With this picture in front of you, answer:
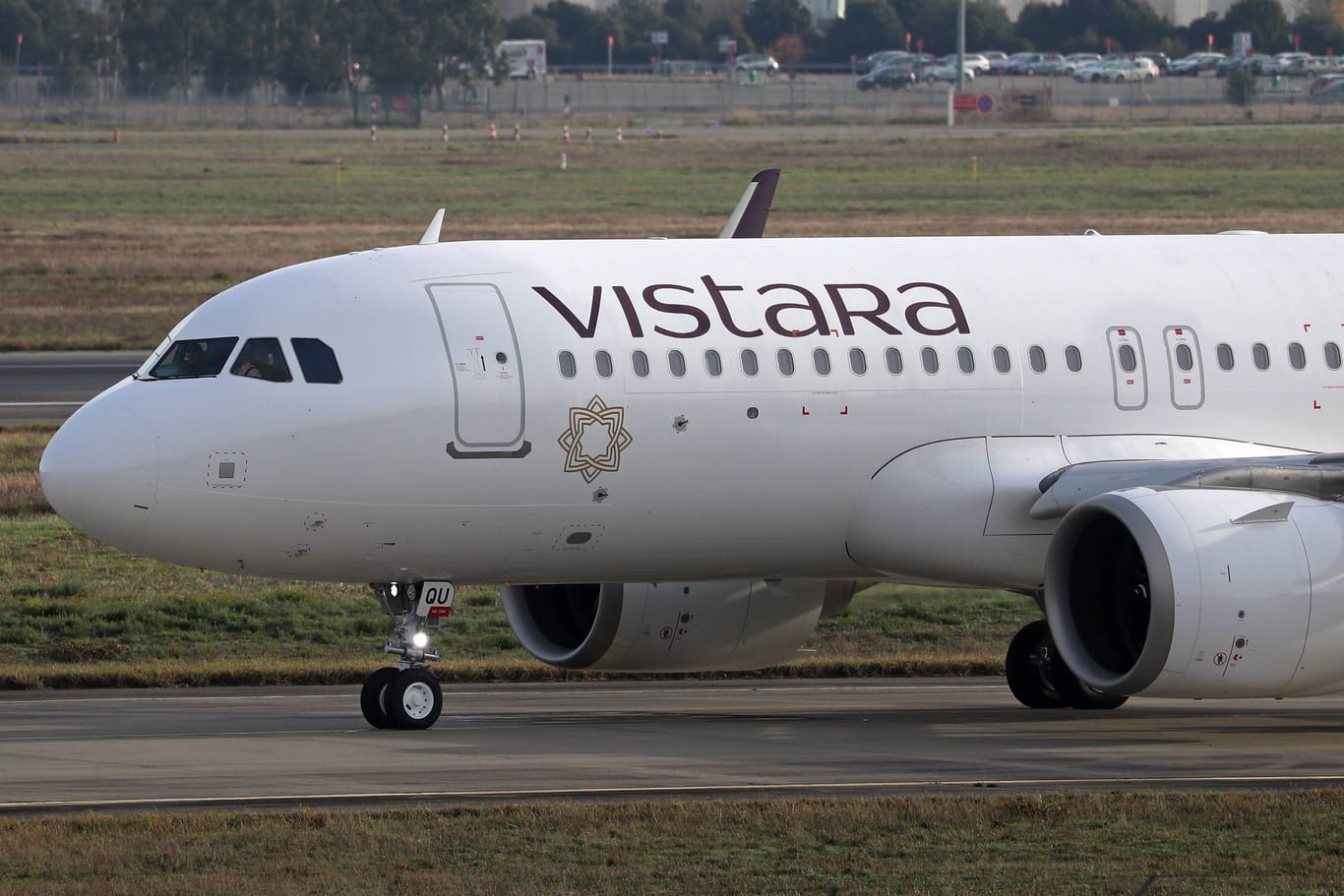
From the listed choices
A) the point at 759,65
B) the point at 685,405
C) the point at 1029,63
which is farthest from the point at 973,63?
the point at 685,405

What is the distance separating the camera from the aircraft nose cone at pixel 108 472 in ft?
68.1

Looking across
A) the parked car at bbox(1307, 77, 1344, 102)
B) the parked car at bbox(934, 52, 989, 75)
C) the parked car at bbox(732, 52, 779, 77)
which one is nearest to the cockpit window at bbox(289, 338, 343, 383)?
the parked car at bbox(1307, 77, 1344, 102)

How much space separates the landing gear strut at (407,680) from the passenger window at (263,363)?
2332 mm

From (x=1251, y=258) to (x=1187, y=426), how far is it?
7.33 ft

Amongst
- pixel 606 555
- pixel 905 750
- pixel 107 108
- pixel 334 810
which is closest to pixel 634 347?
pixel 606 555

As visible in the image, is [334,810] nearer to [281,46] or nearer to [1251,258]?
[1251,258]

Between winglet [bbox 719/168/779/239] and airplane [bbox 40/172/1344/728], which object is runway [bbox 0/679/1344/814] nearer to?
airplane [bbox 40/172/1344/728]

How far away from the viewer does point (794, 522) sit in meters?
22.8

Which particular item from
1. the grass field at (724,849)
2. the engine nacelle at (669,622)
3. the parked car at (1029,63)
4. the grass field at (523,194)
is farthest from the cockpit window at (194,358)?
the parked car at (1029,63)

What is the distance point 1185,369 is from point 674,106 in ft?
467

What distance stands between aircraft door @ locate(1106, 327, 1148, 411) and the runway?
3.18m

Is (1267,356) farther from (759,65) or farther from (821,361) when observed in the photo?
(759,65)

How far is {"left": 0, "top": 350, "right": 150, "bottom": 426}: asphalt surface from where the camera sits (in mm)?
45594

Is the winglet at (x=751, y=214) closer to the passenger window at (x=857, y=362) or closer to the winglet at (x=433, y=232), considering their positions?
the winglet at (x=433, y=232)
